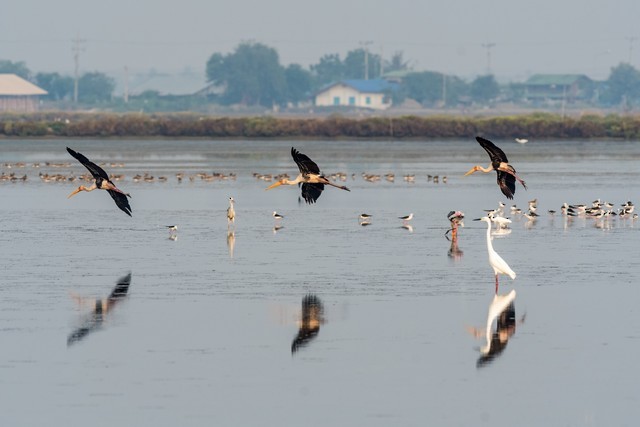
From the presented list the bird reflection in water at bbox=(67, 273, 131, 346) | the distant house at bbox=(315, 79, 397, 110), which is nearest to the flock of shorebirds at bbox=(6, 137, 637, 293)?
the bird reflection in water at bbox=(67, 273, 131, 346)

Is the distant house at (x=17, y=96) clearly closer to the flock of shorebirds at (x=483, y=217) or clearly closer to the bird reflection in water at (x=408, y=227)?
the flock of shorebirds at (x=483, y=217)

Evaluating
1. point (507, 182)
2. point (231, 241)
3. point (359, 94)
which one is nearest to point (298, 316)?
point (507, 182)

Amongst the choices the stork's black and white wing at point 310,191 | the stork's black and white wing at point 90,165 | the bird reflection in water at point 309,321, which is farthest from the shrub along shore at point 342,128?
the bird reflection in water at point 309,321

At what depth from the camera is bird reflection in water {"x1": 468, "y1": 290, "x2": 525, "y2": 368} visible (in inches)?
691

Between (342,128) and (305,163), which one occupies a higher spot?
(305,163)

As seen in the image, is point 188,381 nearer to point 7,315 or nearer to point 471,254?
point 7,315

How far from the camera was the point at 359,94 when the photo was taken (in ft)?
637

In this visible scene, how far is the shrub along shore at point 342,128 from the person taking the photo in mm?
86938

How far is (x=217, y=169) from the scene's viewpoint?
57.2 meters

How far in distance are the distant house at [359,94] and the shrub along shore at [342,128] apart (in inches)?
4001

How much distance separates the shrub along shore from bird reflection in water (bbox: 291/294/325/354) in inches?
2572

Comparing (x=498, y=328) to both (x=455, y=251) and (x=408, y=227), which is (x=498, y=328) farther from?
(x=408, y=227)

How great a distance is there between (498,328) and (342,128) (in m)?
68.9

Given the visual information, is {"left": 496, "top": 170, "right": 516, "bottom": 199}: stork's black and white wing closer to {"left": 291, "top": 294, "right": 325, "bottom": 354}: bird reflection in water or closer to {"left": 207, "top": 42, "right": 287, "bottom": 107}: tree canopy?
{"left": 291, "top": 294, "right": 325, "bottom": 354}: bird reflection in water
